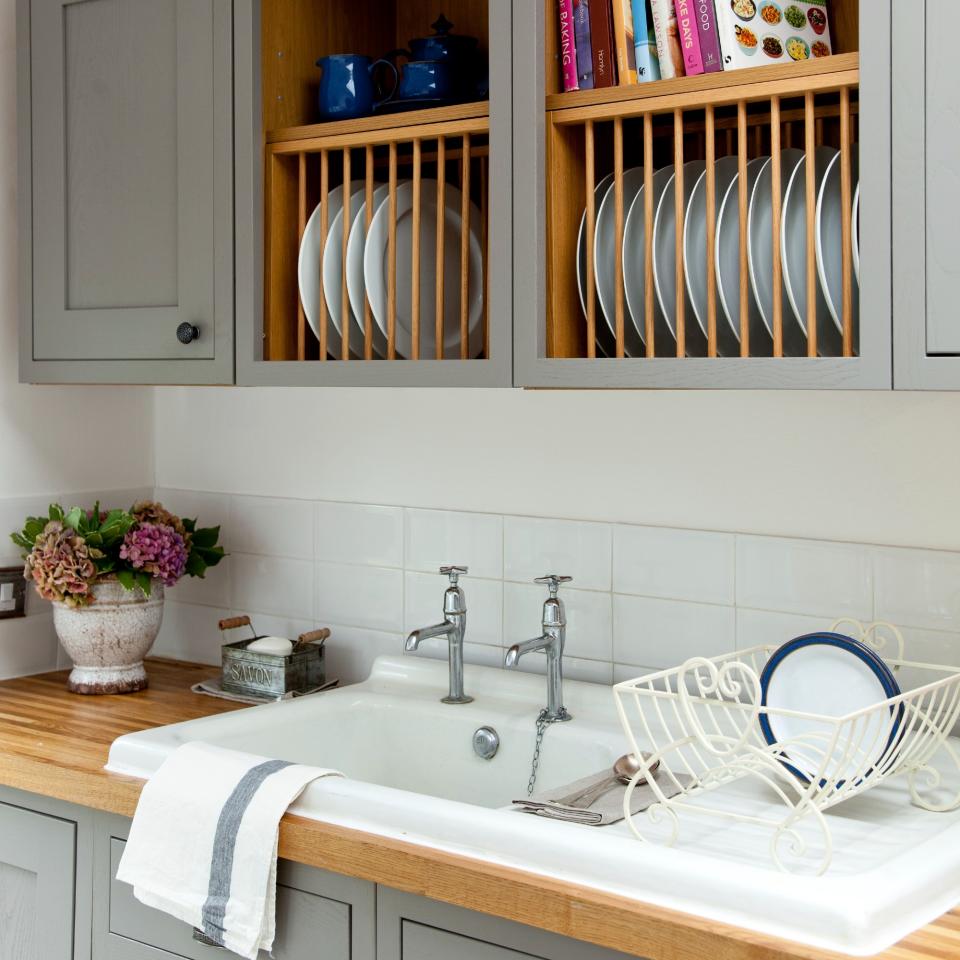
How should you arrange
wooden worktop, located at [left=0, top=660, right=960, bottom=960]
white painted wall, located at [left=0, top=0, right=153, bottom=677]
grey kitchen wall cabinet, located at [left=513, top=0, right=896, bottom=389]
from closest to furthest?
wooden worktop, located at [left=0, top=660, right=960, bottom=960]
grey kitchen wall cabinet, located at [left=513, top=0, right=896, bottom=389]
white painted wall, located at [left=0, top=0, right=153, bottom=677]

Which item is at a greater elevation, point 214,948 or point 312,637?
point 312,637

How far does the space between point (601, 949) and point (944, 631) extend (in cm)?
67

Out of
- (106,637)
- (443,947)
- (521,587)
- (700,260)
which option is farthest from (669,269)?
(106,637)

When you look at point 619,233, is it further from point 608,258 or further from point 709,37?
point 709,37

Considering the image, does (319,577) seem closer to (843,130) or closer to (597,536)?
(597,536)

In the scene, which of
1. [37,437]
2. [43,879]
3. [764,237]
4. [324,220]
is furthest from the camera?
[37,437]

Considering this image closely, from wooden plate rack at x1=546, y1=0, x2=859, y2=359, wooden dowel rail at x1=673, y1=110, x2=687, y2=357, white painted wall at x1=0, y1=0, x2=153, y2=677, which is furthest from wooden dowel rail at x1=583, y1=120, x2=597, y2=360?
white painted wall at x1=0, y1=0, x2=153, y2=677

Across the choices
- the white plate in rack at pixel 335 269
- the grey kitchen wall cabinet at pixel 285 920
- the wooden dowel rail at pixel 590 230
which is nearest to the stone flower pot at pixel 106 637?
the grey kitchen wall cabinet at pixel 285 920

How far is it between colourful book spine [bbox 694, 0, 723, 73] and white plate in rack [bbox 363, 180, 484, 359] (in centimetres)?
42

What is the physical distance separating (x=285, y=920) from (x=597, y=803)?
0.38 metres

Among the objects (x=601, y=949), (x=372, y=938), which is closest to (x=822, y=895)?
(x=601, y=949)

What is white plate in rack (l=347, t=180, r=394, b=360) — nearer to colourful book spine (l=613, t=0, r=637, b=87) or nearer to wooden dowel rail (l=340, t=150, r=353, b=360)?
wooden dowel rail (l=340, t=150, r=353, b=360)

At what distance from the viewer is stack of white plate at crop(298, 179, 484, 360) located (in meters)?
1.79

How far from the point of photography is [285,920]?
4.80 feet
